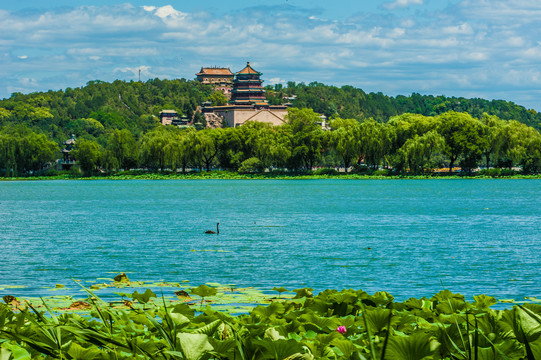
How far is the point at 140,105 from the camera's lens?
179750 mm

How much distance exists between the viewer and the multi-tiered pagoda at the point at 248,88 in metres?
137

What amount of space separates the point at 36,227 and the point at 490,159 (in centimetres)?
6336

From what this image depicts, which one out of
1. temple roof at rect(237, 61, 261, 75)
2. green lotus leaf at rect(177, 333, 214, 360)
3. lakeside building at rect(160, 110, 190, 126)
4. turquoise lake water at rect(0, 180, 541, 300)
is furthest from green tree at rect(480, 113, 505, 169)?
lakeside building at rect(160, 110, 190, 126)

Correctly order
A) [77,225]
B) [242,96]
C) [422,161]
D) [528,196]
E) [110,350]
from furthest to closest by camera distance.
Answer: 1. [242,96]
2. [422,161]
3. [528,196]
4. [77,225]
5. [110,350]

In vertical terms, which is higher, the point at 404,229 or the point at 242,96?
the point at 242,96

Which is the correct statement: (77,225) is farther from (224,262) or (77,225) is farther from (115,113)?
(115,113)

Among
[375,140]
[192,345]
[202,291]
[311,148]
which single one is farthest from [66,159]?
[192,345]

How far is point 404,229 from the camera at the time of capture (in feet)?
89.2

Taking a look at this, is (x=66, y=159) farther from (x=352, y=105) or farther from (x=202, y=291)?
(x=202, y=291)

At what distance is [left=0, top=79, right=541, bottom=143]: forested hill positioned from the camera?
142m

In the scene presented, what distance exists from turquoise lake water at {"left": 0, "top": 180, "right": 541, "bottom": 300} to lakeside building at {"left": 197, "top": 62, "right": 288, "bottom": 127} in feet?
296

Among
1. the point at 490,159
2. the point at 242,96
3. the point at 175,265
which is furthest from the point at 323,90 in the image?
the point at 175,265

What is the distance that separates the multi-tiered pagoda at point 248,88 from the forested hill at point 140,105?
21708 mm

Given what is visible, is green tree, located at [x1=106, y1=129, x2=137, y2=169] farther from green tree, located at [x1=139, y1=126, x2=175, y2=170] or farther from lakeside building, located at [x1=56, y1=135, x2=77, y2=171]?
lakeside building, located at [x1=56, y1=135, x2=77, y2=171]
